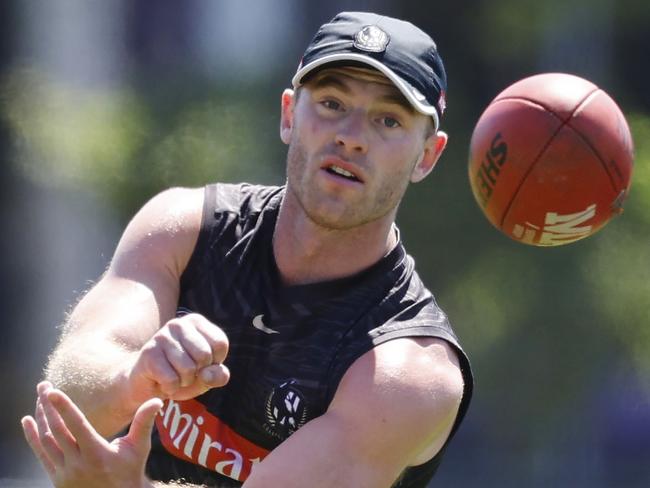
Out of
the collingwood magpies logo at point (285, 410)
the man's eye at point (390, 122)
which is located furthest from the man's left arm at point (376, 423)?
the man's eye at point (390, 122)

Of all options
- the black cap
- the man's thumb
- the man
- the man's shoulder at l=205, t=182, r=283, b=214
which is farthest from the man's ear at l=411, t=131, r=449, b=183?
the man's thumb

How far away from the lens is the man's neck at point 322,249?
382 centimetres

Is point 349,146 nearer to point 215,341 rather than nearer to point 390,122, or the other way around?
point 390,122

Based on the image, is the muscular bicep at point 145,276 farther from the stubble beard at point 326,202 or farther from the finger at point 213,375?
the finger at point 213,375

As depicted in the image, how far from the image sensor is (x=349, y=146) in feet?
11.9

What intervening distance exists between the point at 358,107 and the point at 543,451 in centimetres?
348

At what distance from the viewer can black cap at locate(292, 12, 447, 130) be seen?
3.62 m

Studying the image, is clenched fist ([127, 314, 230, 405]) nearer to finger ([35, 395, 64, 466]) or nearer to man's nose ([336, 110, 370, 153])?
finger ([35, 395, 64, 466])

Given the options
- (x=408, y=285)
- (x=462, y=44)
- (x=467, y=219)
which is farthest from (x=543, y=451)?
(x=408, y=285)

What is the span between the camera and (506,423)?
6.61 meters

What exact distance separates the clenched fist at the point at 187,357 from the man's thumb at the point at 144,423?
0.09 m

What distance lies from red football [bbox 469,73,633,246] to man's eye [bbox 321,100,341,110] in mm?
859

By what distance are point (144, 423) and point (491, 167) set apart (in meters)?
2.14

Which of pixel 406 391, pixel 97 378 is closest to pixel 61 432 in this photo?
pixel 97 378
